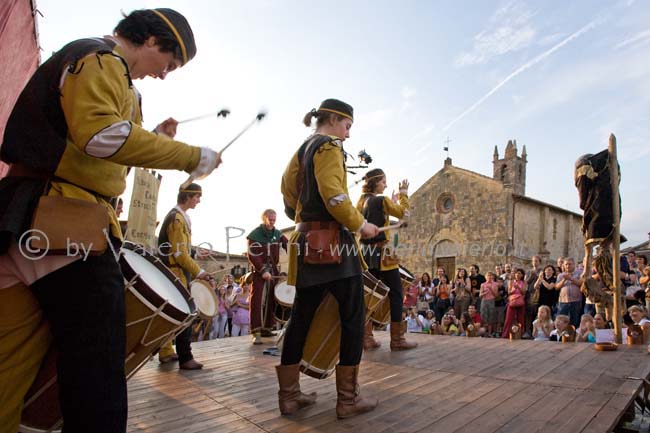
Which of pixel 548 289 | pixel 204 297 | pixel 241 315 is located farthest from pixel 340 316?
pixel 241 315

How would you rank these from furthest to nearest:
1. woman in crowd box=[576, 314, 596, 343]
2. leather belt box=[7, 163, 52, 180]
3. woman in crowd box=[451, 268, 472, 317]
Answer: woman in crowd box=[451, 268, 472, 317], woman in crowd box=[576, 314, 596, 343], leather belt box=[7, 163, 52, 180]

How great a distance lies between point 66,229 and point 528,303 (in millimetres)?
10347

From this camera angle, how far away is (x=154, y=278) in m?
2.23

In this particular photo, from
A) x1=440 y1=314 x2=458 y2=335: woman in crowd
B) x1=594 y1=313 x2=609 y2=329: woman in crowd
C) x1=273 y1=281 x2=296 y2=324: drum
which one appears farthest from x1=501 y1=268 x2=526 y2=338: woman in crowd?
x1=273 y1=281 x2=296 y2=324: drum

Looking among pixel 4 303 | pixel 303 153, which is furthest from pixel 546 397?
pixel 4 303

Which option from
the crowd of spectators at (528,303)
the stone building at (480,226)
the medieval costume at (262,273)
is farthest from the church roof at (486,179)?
the medieval costume at (262,273)

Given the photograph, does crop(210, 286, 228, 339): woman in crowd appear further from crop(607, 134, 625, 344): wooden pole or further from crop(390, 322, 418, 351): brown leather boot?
crop(607, 134, 625, 344): wooden pole

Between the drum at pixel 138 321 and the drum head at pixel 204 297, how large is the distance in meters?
2.51

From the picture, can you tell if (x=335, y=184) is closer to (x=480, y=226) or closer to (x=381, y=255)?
Answer: (x=381, y=255)

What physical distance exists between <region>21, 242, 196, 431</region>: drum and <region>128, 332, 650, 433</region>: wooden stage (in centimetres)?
82

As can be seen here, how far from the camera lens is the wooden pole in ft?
17.6

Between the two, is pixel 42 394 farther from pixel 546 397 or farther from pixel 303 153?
pixel 546 397

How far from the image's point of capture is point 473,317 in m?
11.2

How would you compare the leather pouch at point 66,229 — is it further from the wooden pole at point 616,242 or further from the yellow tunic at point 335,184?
the wooden pole at point 616,242
